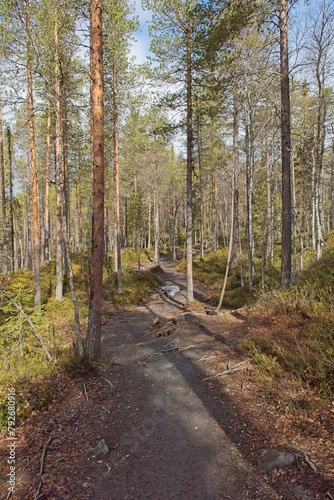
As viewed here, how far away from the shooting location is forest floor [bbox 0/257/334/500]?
3109mm

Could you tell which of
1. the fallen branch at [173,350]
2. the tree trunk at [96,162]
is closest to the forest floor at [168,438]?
the fallen branch at [173,350]

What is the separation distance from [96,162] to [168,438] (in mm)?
5579

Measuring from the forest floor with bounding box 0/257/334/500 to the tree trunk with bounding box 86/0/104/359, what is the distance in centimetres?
145

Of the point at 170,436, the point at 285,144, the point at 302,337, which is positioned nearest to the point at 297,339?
the point at 302,337

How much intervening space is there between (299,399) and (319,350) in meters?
0.91

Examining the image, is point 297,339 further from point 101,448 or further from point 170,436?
point 101,448

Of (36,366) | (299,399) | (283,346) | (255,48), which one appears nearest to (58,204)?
(36,366)

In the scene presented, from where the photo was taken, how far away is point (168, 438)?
3977 mm

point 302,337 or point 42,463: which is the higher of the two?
point 302,337

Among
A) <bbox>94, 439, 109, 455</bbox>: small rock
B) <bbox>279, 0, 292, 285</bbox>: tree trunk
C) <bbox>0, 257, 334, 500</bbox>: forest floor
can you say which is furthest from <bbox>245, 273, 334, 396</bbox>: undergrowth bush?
<bbox>94, 439, 109, 455</bbox>: small rock

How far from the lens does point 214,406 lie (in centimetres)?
468

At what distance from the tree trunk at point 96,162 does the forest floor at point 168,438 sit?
1450 millimetres

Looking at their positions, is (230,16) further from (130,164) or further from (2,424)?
(130,164)

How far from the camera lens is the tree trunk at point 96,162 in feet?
21.2
